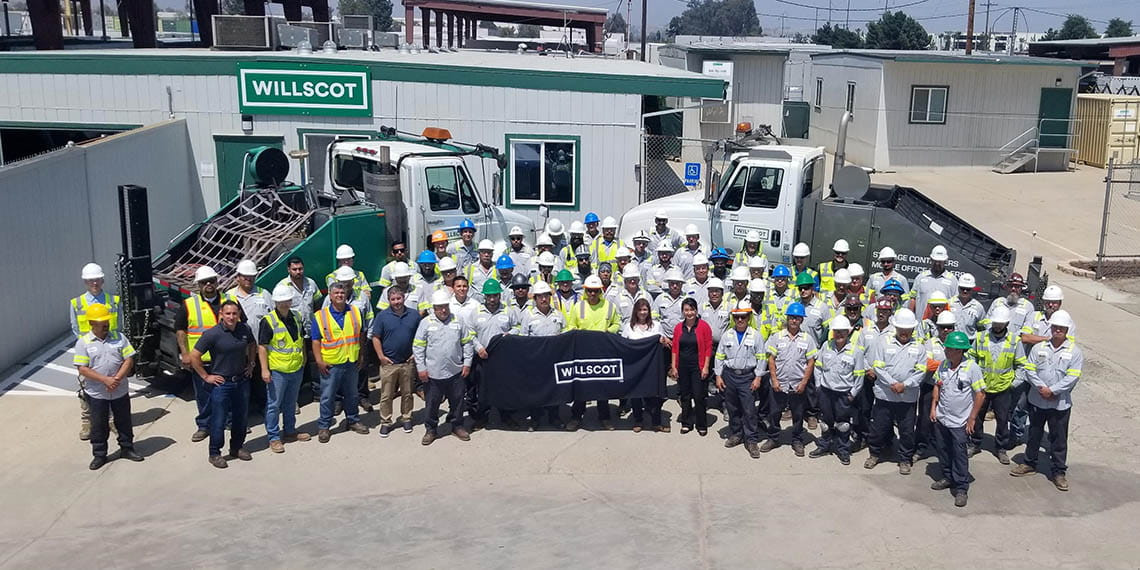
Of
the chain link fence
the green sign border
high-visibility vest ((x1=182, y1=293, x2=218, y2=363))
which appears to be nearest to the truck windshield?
the chain link fence

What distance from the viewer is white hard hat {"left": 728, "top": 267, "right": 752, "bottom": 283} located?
1091 cm

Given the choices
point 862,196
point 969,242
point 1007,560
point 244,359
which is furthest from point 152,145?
point 1007,560

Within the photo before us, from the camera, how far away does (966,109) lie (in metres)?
30.5

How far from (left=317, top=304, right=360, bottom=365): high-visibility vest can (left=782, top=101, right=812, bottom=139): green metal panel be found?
95.3ft

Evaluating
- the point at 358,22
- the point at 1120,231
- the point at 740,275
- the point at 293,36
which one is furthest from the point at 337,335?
the point at 1120,231

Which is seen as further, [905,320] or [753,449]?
[753,449]

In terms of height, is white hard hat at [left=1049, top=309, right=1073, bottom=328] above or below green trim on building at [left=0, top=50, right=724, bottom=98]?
below

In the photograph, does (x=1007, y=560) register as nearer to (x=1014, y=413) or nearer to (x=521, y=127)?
(x=1014, y=413)

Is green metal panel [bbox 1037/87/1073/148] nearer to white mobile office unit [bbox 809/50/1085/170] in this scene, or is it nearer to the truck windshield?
white mobile office unit [bbox 809/50/1085/170]

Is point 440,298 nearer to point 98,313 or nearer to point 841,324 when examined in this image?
point 98,313

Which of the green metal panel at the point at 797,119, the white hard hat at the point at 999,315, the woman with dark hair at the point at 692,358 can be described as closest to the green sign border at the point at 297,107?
the woman with dark hair at the point at 692,358

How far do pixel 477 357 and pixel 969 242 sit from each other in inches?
290

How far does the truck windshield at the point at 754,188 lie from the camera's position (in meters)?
13.5

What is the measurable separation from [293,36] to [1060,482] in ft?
58.1
